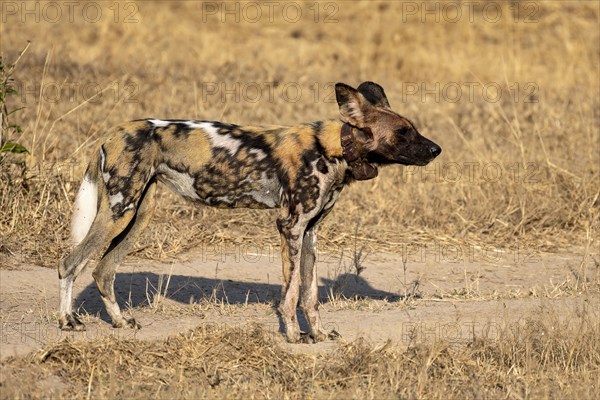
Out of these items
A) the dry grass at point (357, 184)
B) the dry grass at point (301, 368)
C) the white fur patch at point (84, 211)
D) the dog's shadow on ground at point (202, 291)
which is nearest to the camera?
the dry grass at point (301, 368)

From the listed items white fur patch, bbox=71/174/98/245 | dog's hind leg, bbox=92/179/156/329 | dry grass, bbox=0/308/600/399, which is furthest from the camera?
dog's hind leg, bbox=92/179/156/329

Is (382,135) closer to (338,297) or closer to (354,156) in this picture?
(354,156)

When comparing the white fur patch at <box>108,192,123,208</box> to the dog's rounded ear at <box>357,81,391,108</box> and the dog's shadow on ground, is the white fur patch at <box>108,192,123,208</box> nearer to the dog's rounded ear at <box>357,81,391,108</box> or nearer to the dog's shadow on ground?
the dog's shadow on ground

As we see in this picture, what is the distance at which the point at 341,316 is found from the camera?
6527mm

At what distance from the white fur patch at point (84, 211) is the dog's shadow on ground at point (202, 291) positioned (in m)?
0.89

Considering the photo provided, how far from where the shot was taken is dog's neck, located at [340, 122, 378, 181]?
586 cm

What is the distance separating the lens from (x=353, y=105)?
5.87m

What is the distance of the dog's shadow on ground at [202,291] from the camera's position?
7.10m

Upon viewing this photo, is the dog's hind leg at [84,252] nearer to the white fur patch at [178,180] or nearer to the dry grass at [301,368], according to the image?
the white fur patch at [178,180]

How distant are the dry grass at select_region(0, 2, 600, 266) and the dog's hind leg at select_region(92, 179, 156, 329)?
5.37 ft

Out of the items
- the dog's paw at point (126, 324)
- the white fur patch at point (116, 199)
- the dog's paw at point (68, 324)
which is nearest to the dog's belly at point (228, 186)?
the white fur patch at point (116, 199)

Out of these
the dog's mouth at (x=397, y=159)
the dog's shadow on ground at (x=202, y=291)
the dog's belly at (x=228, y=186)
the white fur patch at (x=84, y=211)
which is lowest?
the dog's shadow on ground at (x=202, y=291)

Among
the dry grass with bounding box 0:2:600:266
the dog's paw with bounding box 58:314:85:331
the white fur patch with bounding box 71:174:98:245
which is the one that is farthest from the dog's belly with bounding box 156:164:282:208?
the dry grass with bounding box 0:2:600:266

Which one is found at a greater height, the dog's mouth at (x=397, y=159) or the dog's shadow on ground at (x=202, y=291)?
the dog's mouth at (x=397, y=159)
